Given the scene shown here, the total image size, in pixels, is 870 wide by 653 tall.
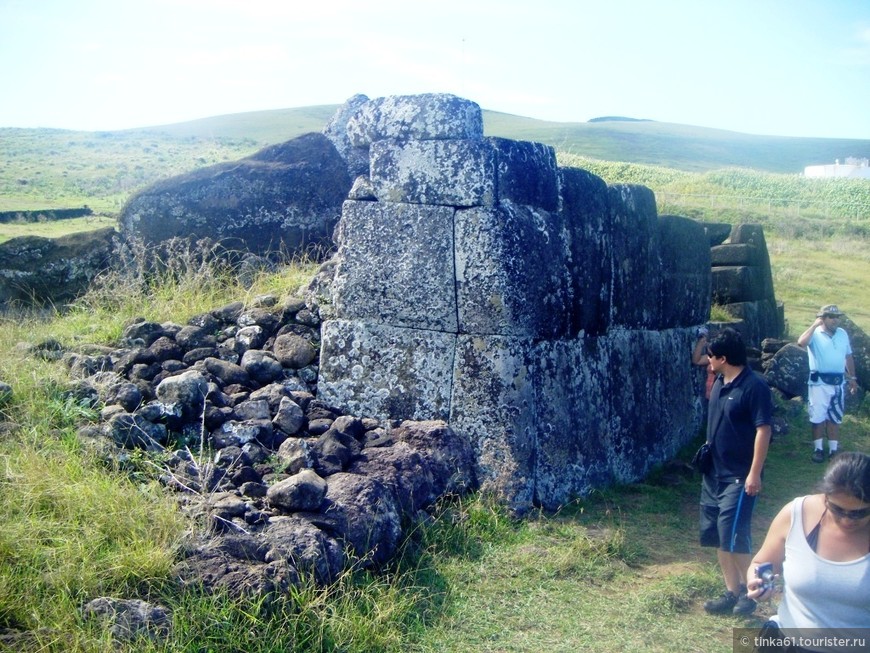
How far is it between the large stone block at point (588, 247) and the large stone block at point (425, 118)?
3.27 ft

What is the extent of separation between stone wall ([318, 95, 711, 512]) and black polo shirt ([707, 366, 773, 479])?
3.98ft

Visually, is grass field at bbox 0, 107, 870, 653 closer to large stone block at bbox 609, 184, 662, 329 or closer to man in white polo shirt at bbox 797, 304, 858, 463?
man in white polo shirt at bbox 797, 304, 858, 463

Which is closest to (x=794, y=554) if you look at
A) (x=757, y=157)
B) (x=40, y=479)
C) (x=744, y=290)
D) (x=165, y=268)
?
(x=40, y=479)

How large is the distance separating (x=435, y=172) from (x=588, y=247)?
1.46 m

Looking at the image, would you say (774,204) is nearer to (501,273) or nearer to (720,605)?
(501,273)

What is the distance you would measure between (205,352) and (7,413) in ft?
4.53

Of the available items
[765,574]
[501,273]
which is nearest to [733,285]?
[501,273]

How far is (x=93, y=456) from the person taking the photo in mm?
4852

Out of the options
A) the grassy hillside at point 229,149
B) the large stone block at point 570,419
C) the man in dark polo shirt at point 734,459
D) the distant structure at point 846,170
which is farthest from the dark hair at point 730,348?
the distant structure at point 846,170

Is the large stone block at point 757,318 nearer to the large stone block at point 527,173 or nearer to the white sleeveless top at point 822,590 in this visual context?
the large stone block at point 527,173

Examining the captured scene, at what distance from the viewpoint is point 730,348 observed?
5289 mm

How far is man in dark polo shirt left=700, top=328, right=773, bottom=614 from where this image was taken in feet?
16.7

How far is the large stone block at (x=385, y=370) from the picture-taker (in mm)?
6109

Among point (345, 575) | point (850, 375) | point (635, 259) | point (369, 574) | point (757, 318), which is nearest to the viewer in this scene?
point (345, 575)
